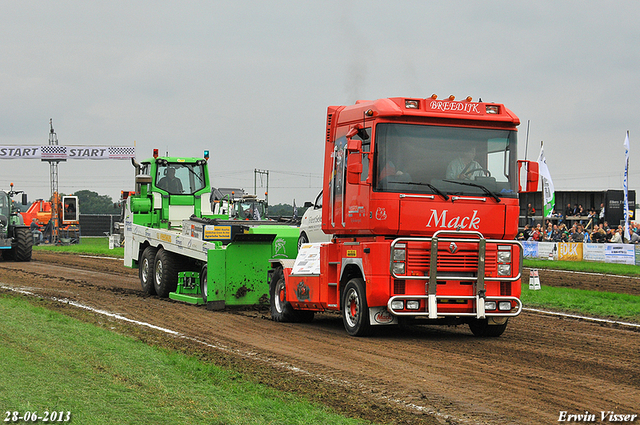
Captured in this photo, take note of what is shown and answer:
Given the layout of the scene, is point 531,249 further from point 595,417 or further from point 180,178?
point 595,417

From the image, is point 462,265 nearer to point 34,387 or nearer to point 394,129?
point 394,129

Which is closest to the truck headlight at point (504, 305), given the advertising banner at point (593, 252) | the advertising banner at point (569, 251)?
the advertising banner at point (593, 252)

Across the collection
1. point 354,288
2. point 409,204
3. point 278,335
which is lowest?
point 278,335

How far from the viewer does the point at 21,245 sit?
29.6 m

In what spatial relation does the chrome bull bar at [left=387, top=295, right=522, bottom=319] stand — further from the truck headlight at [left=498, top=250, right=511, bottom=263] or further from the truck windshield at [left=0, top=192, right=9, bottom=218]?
the truck windshield at [left=0, top=192, right=9, bottom=218]

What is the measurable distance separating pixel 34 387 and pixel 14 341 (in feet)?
9.49

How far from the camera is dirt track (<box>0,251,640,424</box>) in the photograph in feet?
22.3

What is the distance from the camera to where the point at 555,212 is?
4462 centimetres

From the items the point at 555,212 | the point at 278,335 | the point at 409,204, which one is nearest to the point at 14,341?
the point at 278,335

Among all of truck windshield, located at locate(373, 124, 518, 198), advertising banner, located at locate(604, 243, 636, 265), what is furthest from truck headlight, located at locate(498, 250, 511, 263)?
advertising banner, located at locate(604, 243, 636, 265)

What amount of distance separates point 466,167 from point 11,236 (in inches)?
954

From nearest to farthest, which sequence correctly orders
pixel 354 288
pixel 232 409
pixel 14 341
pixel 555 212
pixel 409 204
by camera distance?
pixel 232 409
pixel 14 341
pixel 409 204
pixel 354 288
pixel 555 212

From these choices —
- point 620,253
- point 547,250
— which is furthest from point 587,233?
point 620,253

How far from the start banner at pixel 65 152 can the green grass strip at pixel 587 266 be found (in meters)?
34.5
